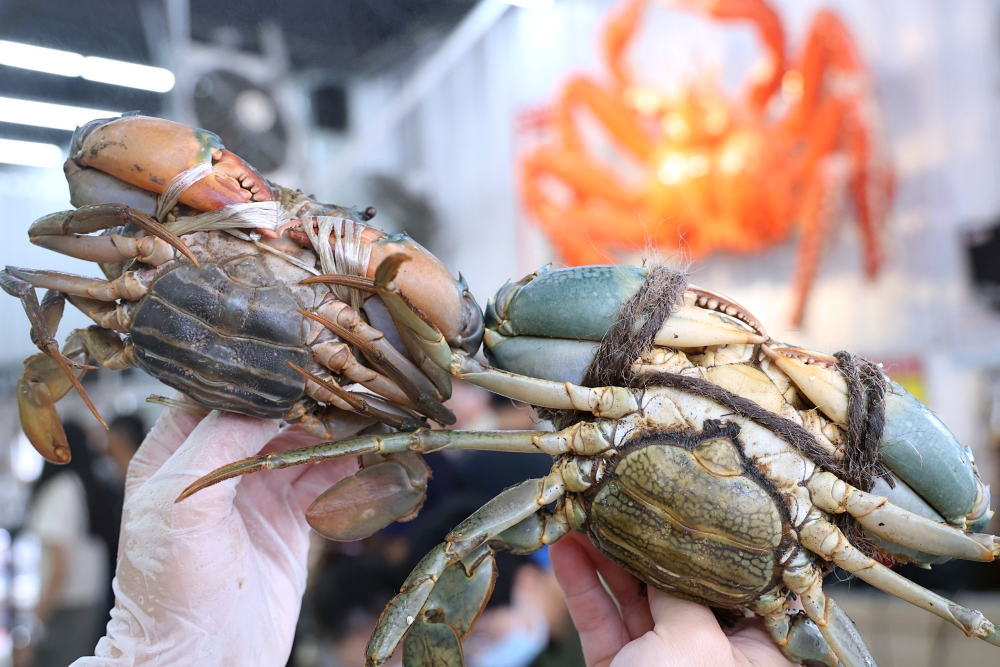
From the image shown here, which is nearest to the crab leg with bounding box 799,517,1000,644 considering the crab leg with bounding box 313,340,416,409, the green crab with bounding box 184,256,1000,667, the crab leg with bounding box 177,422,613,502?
the green crab with bounding box 184,256,1000,667

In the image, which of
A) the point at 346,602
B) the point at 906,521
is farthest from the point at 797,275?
the point at 906,521

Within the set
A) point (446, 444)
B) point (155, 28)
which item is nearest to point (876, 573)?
point (446, 444)

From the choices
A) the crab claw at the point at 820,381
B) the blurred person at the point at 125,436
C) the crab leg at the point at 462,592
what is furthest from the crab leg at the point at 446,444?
the blurred person at the point at 125,436

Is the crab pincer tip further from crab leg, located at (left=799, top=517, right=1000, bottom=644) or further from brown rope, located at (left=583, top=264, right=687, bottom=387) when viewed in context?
crab leg, located at (left=799, top=517, right=1000, bottom=644)

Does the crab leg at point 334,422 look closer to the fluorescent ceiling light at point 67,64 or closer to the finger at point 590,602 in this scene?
the finger at point 590,602

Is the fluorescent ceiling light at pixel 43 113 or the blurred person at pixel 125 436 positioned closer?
the fluorescent ceiling light at pixel 43 113

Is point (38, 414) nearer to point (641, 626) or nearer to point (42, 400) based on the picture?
point (42, 400)

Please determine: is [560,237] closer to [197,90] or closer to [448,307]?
[197,90]
